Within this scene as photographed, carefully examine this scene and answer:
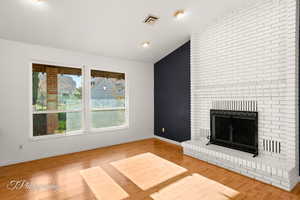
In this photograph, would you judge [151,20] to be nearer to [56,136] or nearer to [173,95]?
[173,95]

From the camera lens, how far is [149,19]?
9.84 ft

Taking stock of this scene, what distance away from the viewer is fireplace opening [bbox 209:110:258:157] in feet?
9.31

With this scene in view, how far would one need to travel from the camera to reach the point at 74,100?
3.95 meters

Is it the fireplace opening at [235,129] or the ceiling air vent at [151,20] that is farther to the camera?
the ceiling air vent at [151,20]

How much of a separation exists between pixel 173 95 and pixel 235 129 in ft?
6.45

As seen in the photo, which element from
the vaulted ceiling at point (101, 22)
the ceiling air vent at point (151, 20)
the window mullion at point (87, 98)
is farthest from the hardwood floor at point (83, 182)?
the ceiling air vent at point (151, 20)

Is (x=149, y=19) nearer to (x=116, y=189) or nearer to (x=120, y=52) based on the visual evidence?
(x=120, y=52)

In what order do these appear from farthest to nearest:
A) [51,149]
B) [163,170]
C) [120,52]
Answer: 1. [120,52]
2. [51,149]
3. [163,170]

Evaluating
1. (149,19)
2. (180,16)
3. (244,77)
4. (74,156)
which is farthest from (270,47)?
(74,156)

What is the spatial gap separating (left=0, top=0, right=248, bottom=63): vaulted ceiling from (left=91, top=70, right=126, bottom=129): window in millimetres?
782

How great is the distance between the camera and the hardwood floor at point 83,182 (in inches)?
84.0

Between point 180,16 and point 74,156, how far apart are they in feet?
12.5

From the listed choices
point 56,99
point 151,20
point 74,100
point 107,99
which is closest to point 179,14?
point 151,20

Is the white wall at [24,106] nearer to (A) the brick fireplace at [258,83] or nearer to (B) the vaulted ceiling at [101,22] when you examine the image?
(B) the vaulted ceiling at [101,22]
